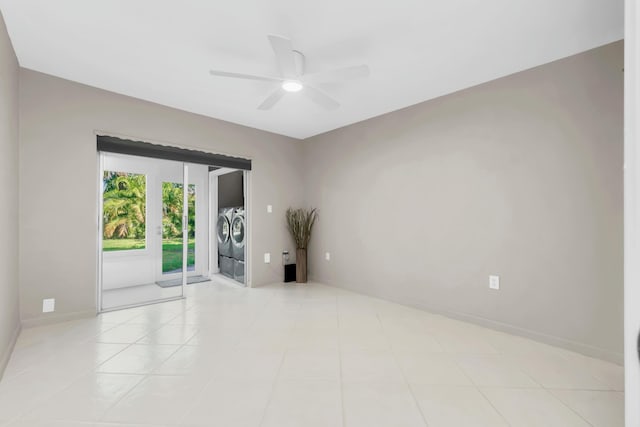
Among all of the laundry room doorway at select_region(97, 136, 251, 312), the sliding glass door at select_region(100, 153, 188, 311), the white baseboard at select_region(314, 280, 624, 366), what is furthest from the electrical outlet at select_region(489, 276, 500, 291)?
the sliding glass door at select_region(100, 153, 188, 311)

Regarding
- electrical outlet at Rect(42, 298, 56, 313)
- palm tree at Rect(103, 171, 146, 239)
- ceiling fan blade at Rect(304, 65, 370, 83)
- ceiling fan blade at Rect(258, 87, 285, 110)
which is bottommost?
electrical outlet at Rect(42, 298, 56, 313)

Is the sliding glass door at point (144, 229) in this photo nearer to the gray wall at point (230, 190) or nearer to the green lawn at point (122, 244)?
the green lawn at point (122, 244)

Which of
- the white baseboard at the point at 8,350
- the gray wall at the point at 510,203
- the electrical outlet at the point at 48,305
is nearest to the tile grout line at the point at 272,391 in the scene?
the white baseboard at the point at 8,350

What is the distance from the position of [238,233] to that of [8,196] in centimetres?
276

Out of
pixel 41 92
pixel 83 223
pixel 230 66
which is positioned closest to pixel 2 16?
pixel 41 92

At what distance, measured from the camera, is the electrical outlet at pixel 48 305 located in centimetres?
285

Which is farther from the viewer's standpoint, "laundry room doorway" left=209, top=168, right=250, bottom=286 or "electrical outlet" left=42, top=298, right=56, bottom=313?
"laundry room doorway" left=209, top=168, right=250, bottom=286

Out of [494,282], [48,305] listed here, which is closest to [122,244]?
[48,305]

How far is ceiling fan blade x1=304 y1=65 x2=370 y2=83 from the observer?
7.13 ft

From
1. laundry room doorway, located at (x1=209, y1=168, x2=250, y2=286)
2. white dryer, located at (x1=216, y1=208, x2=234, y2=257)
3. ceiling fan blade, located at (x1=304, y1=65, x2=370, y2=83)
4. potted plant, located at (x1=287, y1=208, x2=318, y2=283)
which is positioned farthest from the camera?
white dryer, located at (x1=216, y1=208, x2=234, y2=257)

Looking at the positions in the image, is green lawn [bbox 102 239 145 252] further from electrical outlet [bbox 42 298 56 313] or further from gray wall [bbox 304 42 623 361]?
gray wall [bbox 304 42 623 361]

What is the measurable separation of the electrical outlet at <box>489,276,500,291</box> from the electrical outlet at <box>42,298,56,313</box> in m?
4.31

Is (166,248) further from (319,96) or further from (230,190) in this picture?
(319,96)

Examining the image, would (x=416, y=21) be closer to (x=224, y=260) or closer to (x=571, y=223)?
(x=571, y=223)
